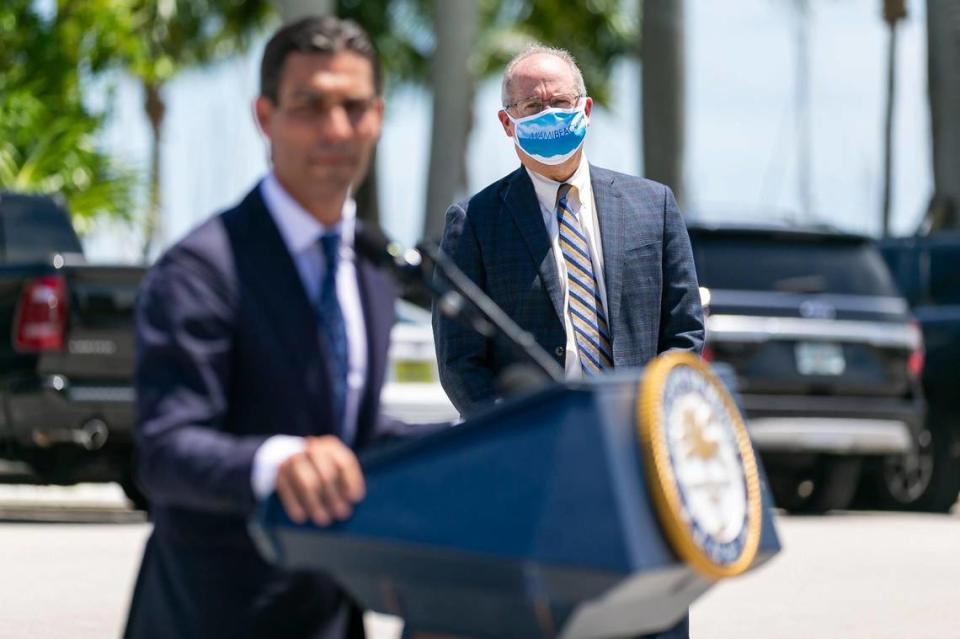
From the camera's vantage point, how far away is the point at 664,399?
262 cm

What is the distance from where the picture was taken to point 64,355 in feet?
39.4

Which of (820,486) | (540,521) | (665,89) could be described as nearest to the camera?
(540,521)

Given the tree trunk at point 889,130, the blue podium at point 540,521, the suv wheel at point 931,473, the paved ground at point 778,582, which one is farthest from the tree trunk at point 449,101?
the blue podium at point 540,521

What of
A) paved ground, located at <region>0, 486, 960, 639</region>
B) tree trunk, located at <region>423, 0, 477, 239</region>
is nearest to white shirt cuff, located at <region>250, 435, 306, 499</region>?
paved ground, located at <region>0, 486, 960, 639</region>

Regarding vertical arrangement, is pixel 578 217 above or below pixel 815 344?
above

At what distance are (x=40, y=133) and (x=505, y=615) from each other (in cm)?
2224

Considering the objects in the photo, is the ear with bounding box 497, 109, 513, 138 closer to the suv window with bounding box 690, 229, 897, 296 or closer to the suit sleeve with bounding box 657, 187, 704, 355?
the suit sleeve with bounding box 657, 187, 704, 355

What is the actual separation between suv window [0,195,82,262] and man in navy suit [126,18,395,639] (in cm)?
1082

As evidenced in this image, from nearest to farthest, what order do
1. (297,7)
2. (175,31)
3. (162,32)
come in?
(297,7) → (162,32) → (175,31)

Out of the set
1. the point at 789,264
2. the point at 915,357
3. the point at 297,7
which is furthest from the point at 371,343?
the point at 297,7

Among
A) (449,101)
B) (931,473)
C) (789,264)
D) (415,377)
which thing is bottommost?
(931,473)

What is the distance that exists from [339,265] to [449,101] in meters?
19.8

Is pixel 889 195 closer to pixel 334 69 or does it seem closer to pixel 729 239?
pixel 729 239

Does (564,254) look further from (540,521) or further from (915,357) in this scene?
(915,357)
